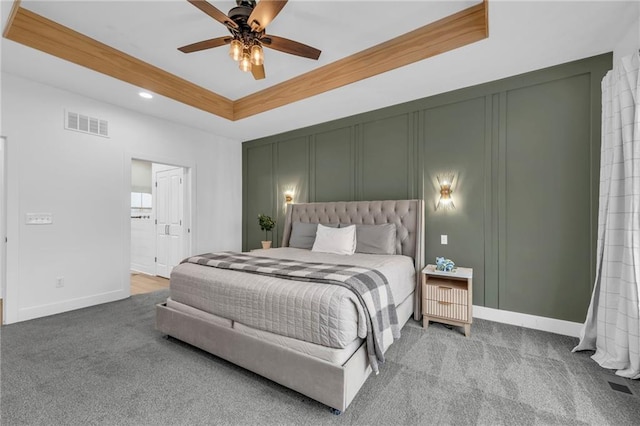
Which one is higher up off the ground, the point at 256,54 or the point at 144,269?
the point at 256,54

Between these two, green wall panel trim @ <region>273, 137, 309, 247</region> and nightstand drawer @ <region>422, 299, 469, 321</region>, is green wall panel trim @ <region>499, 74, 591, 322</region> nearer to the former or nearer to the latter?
nightstand drawer @ <region>422, 299, 469, 321</region>

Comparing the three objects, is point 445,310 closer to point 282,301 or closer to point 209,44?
point 282,301

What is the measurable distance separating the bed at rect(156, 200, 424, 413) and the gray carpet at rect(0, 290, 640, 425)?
145 millimetres

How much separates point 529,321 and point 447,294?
97 cm

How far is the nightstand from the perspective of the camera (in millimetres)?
2820

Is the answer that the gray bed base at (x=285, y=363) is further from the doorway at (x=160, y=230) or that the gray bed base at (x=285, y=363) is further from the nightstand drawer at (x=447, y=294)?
the doorway at (x=160, y=230)

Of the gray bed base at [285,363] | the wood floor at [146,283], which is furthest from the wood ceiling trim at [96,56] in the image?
the wood floor at [146,283]

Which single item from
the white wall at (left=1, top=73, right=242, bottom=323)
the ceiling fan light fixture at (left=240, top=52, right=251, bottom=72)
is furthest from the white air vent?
the ceiling fan light fixture at (left=240, top=52, right=251, bottom=72)

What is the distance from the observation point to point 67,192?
140 inches

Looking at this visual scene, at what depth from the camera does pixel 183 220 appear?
5.02m

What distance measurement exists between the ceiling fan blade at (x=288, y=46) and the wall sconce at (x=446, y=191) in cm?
210

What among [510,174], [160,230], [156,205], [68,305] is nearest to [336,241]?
[510,174]

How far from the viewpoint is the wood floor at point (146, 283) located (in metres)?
4.59

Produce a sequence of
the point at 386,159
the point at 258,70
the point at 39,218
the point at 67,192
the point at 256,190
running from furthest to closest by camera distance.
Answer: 1. the point at 256,190
2. the point at 386,159
3. the point at 67,192
4. the point at 39,218
5. the point at 258,70
